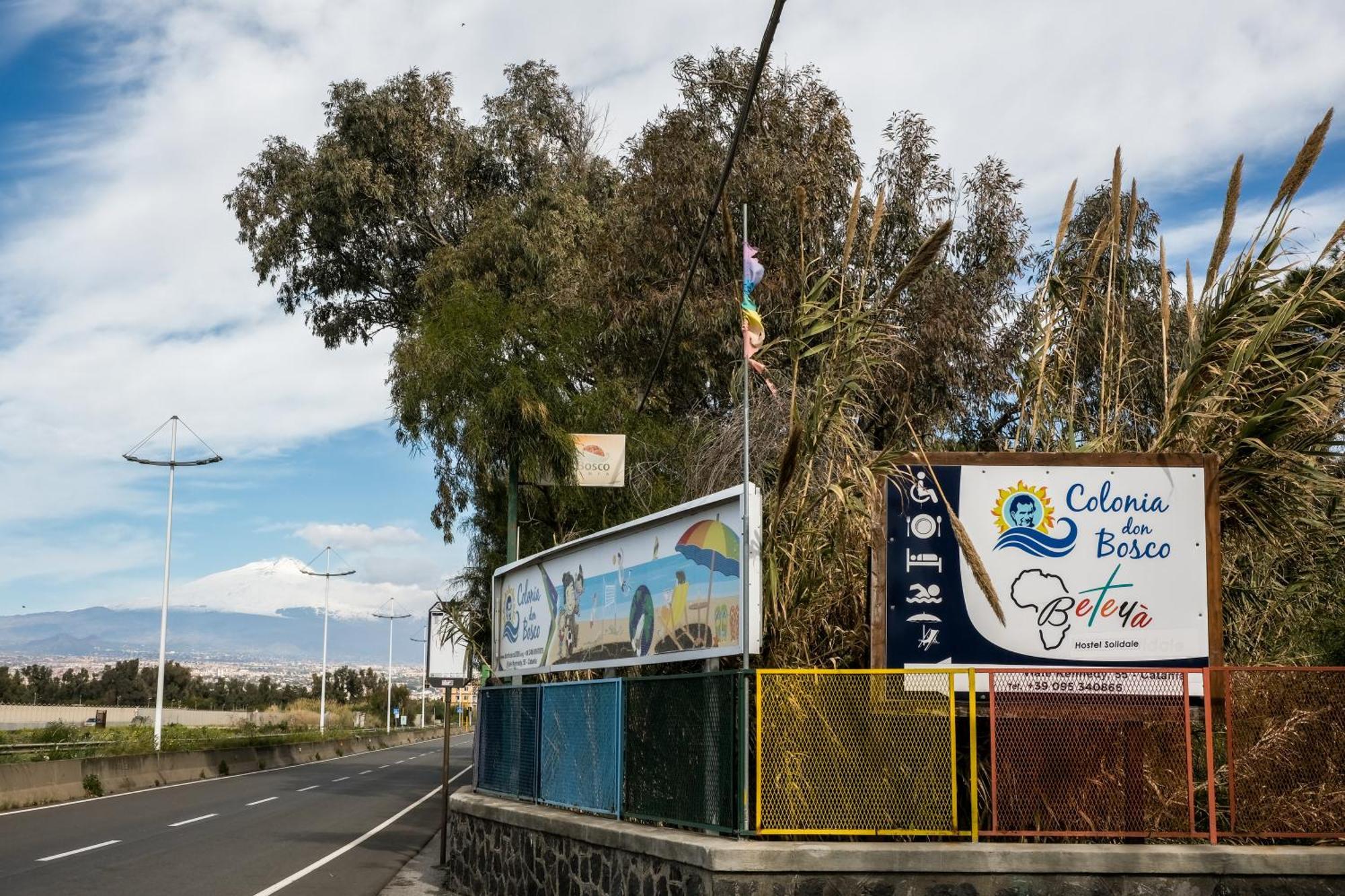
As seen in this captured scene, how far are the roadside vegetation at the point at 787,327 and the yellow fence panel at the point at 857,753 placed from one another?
111cm

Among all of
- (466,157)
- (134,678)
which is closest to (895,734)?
(466,157)

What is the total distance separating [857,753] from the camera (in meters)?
8.70

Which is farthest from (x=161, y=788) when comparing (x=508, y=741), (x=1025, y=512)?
(x=1025, y=512)

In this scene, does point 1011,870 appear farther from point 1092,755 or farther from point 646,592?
point 646,592

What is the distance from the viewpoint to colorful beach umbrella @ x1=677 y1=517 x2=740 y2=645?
948 centimetres

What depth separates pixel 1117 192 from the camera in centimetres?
1181

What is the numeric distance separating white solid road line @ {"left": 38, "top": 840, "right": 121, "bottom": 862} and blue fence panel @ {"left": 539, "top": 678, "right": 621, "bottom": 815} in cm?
709

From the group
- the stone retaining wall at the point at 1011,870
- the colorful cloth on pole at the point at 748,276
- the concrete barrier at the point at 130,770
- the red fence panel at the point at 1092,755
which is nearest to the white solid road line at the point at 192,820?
the concrete barrier at the point at 130,770

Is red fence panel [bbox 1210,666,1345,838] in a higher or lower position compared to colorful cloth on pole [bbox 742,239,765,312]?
lower

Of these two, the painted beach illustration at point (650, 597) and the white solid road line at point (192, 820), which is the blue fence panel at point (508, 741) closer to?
the painted beach illustration at point (650, 597)

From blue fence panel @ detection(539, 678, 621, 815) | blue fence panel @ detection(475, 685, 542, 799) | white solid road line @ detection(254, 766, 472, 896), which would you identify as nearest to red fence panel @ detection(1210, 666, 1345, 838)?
blue fence panel @ detection(539, 678, 621, 815)

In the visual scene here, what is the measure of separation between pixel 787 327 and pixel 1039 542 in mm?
11316

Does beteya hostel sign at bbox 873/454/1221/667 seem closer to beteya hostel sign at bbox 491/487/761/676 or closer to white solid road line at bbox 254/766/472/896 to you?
beteya hostel sign at bbox 491/487/761/676

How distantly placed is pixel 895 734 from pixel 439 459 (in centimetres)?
1935
